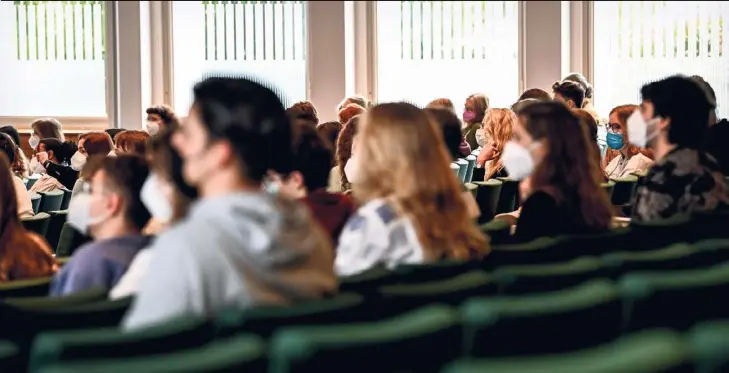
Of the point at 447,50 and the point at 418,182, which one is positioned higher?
the point at 447,50

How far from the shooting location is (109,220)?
14.3ft

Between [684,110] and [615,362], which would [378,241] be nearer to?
[684,110]

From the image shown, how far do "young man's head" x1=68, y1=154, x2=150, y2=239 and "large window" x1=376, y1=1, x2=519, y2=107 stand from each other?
12734 millimetres

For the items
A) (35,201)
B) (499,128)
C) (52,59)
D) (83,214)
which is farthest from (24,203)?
(52,59)

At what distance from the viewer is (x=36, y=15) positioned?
16.9m

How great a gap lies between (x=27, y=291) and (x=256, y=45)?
13.5 meters

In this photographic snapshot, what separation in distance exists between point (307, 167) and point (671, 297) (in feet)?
7.53

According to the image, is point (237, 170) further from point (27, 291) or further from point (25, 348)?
point (27, 291)

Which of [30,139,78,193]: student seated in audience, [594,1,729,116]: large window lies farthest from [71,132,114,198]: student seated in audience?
[594,1,729,116]: large window

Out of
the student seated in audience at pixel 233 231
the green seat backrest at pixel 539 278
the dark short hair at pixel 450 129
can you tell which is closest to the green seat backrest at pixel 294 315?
the student seated in audience at pixel 233 231

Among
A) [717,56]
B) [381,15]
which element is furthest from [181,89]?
[717,56]

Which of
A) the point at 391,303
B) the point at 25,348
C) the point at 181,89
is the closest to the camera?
the point at 25,348

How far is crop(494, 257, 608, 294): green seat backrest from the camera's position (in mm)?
3527

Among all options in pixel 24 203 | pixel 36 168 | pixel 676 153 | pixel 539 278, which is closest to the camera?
pixel 539 278
